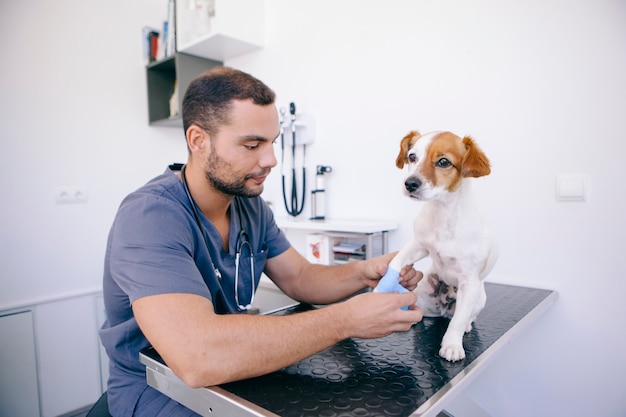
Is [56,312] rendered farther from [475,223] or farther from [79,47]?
[475,223]

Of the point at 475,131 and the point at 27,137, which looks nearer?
the point at 475,131

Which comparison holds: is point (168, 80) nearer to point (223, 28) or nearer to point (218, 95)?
point (223, 28)

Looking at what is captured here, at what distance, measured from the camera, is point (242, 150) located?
980 mm

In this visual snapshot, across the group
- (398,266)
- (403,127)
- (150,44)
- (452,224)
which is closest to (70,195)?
(150,44)

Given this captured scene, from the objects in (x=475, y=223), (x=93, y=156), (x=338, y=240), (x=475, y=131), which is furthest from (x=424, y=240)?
(x=93, y=156)

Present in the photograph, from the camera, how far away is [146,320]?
0.74 metres

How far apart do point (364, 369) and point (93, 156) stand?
6.48ft

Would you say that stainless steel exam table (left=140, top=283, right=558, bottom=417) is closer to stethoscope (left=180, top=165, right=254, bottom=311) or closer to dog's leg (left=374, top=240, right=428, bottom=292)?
dog's leg (left=374, top=240, right=428, bottom=292)

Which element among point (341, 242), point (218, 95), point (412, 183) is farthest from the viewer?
point (341, 242)

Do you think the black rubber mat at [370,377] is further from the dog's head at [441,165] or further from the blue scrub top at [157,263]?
the dog's head at [441,165]

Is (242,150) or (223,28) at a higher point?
Answer: (223,28)

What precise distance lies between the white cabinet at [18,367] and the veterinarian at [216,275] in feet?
4.16

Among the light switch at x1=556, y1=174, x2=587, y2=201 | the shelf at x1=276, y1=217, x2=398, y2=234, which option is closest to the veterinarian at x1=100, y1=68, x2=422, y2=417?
the shelf at x1=276, y1=217, x2=398, y2=234

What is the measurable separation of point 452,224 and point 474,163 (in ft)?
0.47
